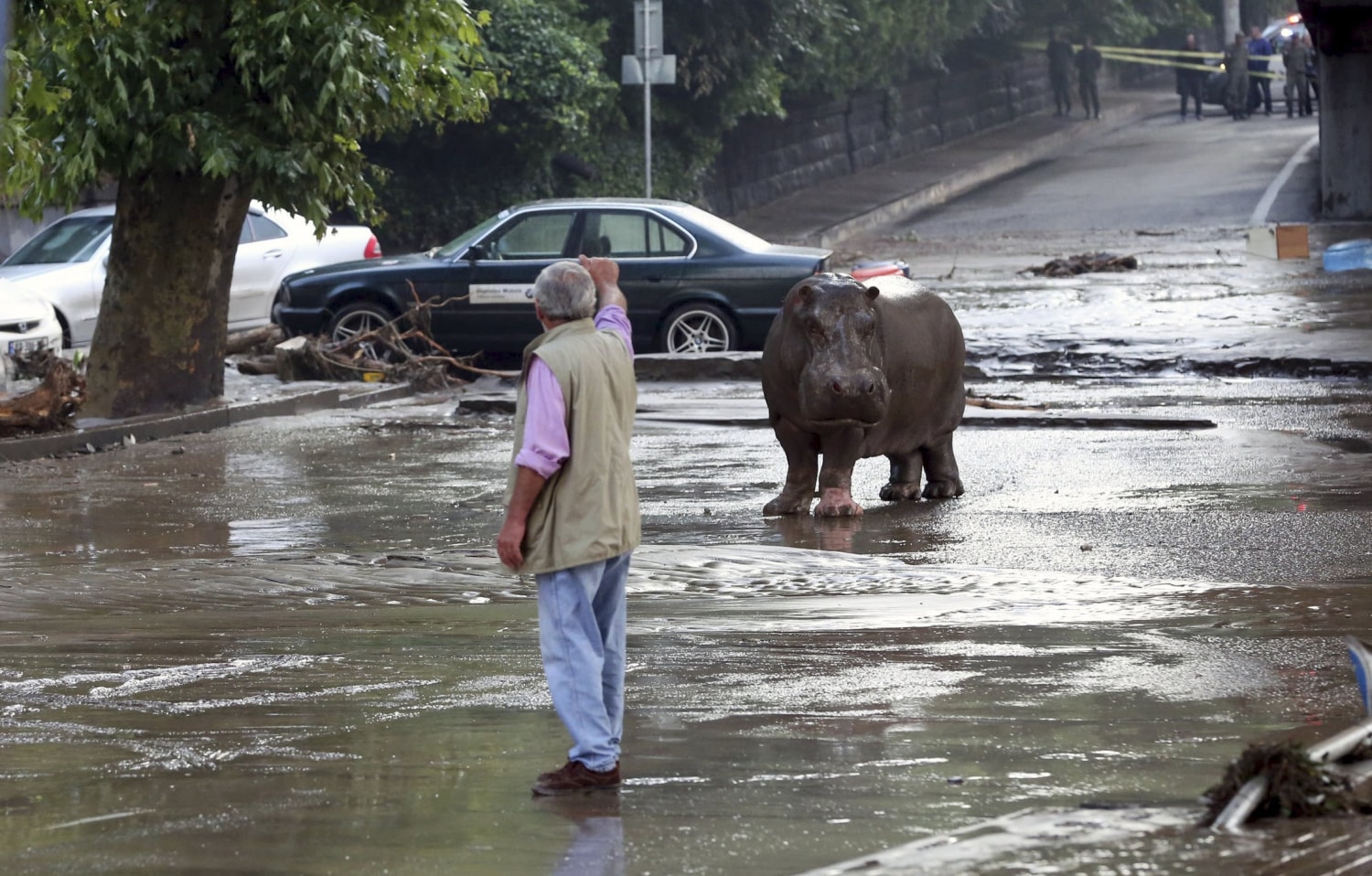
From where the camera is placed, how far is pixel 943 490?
430 inches

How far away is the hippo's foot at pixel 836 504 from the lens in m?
10.2

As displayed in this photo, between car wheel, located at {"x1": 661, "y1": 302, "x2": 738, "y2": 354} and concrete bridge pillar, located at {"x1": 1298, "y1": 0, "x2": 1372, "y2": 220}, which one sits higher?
concrete bridge pillar, located at {"x1": 1298, "y1": 0, "x2": 1372, "y2": 220}

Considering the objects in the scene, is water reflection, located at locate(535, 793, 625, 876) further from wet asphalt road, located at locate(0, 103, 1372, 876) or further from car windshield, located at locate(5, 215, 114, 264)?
car windshield, located at locate(5, 215, 114, 264)

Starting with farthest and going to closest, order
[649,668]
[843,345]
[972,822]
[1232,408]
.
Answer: [1232,408]
[843,345]
[649,668]
[972,822]

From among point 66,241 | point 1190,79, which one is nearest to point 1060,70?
point 1190,79

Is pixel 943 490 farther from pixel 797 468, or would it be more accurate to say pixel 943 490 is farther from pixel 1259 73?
pixel 1259 73

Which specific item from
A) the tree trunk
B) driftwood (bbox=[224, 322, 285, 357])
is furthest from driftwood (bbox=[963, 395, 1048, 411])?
driftwood (bbox=[224, 322, 285, 357])

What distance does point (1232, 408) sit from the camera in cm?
1462

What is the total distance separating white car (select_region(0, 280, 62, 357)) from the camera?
16422mm

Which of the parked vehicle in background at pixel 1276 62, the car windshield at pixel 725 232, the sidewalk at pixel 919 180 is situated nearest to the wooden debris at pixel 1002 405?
the car windshield at pixel 725 232

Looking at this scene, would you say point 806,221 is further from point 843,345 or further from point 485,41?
point 843,345

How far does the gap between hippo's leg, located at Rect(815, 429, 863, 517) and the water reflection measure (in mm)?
5021

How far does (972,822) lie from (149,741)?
249cm

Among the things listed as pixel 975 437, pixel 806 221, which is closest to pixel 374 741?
pixel 975 437
